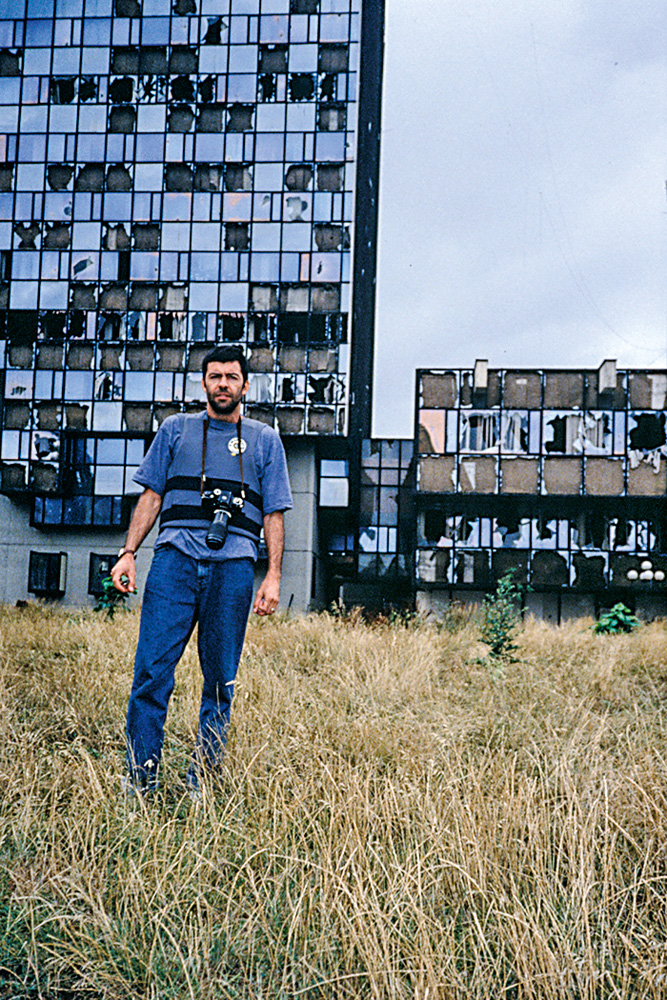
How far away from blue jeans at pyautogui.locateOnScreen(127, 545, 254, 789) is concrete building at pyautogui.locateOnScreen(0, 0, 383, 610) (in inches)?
1335

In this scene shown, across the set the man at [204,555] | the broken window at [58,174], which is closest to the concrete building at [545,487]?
the broken window at [58,174]

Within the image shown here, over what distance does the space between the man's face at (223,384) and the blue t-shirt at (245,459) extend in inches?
4.0

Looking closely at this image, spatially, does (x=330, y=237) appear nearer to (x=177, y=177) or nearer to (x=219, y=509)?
(x=177, y=177)

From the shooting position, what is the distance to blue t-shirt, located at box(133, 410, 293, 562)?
4.55 meters

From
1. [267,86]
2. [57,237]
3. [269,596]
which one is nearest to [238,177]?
[267,86]

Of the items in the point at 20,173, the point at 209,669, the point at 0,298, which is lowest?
the point at 209,669

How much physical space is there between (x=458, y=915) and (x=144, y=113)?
4204 cm

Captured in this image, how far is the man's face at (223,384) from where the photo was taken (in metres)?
4.75

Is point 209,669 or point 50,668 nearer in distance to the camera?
point 209,669

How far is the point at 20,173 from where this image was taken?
4053 cm

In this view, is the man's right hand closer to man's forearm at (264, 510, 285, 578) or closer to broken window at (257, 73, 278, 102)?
man's forearm at (264, 510, 285, 578)

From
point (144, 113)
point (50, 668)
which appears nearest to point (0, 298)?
point (144, 113)

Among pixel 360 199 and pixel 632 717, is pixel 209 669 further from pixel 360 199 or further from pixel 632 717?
pixel 360 199

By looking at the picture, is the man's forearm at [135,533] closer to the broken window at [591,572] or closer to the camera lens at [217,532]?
the camera lens at [217,532]
